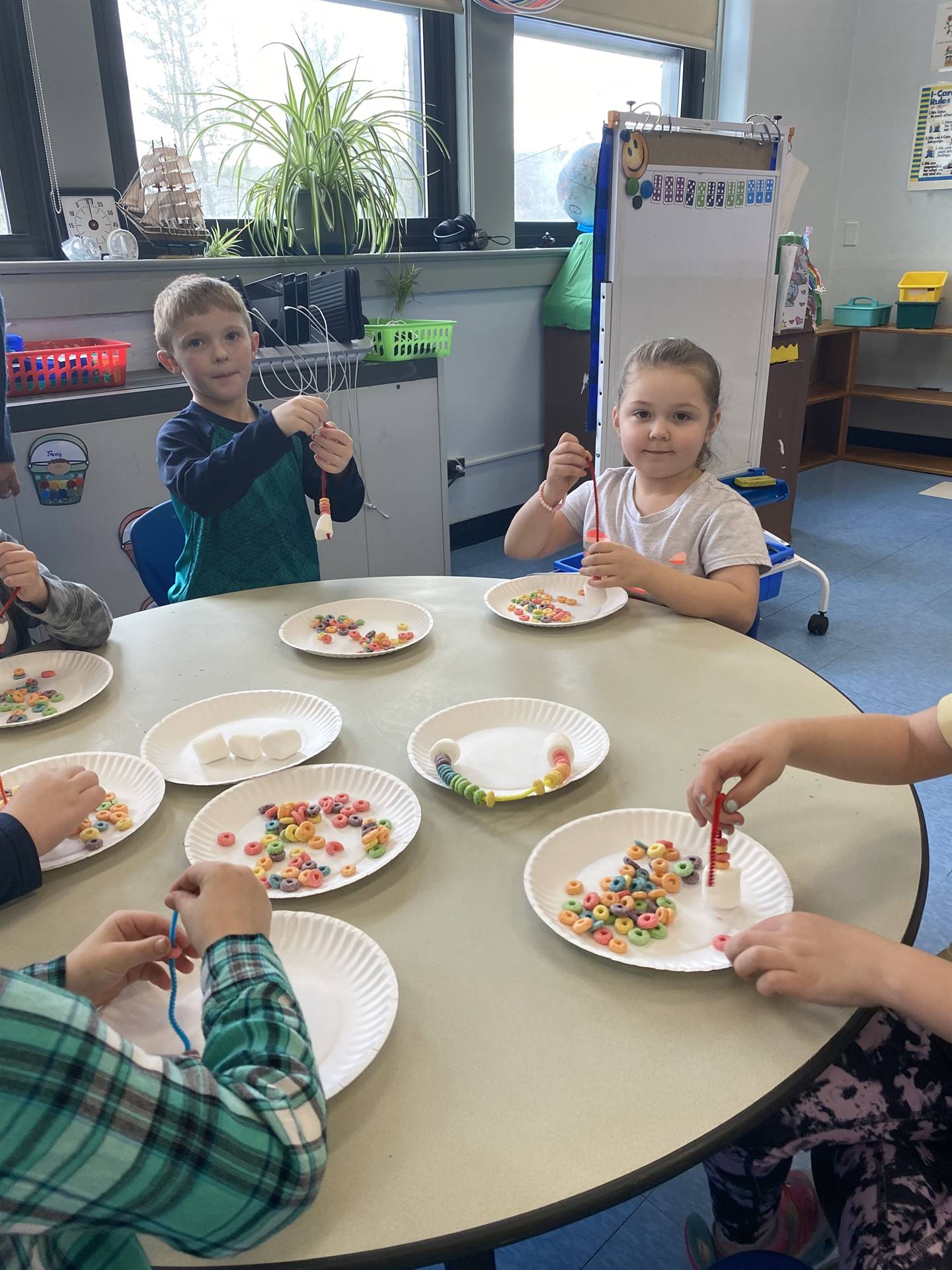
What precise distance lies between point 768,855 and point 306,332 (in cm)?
222

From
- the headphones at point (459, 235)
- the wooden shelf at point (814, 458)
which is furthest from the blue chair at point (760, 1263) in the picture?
the wooden shelf at point (814, 458)

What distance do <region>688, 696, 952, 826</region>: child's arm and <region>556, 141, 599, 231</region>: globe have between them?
11.0 feet

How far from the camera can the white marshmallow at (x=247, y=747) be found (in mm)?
981

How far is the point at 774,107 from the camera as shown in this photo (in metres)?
4.56

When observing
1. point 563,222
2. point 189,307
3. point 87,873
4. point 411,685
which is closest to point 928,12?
point 563,222

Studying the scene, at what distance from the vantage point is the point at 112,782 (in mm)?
950

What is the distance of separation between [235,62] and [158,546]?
1.98 metres

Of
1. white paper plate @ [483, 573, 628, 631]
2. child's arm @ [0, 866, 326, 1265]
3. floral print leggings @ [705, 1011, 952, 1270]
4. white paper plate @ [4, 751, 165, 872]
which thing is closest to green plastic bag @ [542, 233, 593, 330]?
white paper plate @ [483, 573, 628, 631]

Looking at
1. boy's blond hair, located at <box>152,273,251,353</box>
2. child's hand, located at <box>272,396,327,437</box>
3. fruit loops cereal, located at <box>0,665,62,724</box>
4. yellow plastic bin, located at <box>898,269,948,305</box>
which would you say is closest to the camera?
fruit loops cereal, located at <box>0,665,62,724</box>

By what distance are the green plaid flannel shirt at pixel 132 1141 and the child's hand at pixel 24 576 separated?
34.7 inches

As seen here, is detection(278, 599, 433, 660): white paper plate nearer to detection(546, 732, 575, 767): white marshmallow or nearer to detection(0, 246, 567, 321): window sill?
detection(546, 732, 575, 767): white marshmallow

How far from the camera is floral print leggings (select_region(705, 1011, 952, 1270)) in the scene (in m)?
0.77

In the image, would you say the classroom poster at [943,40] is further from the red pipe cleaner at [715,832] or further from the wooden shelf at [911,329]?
the red pipe cleaner at [715,832]

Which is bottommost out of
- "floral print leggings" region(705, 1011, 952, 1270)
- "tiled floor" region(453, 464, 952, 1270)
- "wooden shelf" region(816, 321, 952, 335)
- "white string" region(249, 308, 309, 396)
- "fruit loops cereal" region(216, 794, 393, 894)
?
"tiled floor" region(453, 464, 952, 1270)
